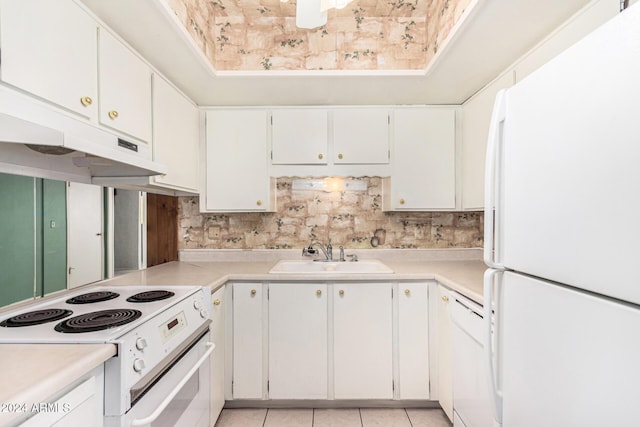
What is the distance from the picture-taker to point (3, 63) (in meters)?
0.90

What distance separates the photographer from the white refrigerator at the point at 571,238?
0.51m

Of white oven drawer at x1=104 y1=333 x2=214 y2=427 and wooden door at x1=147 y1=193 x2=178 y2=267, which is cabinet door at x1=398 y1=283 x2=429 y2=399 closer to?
white oven drawer at x1=104 y1=333 x2=214 y2=427

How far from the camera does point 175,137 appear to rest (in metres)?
1.95

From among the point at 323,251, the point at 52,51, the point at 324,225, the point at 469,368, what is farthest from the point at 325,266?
the point at 52,51

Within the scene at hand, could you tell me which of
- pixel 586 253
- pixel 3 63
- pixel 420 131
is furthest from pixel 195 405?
pixel 420 131

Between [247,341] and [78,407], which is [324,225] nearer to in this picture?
[247,341]

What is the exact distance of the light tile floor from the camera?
185cm

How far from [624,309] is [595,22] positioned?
122cm

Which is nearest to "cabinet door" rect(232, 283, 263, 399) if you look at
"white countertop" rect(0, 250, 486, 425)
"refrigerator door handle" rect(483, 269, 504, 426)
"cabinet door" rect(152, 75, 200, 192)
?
"white countertop" rect(0, 250, 486, 425)

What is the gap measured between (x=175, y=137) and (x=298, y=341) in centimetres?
155

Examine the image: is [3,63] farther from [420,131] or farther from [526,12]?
[420,131]

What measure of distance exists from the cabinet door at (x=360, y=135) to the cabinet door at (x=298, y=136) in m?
0.11

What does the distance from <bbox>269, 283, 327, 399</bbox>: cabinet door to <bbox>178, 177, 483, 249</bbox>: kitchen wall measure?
0.65m

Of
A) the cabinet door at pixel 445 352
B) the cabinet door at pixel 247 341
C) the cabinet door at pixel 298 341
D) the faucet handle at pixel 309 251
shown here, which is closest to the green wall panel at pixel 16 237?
the cabinet door at pixel 247 341
